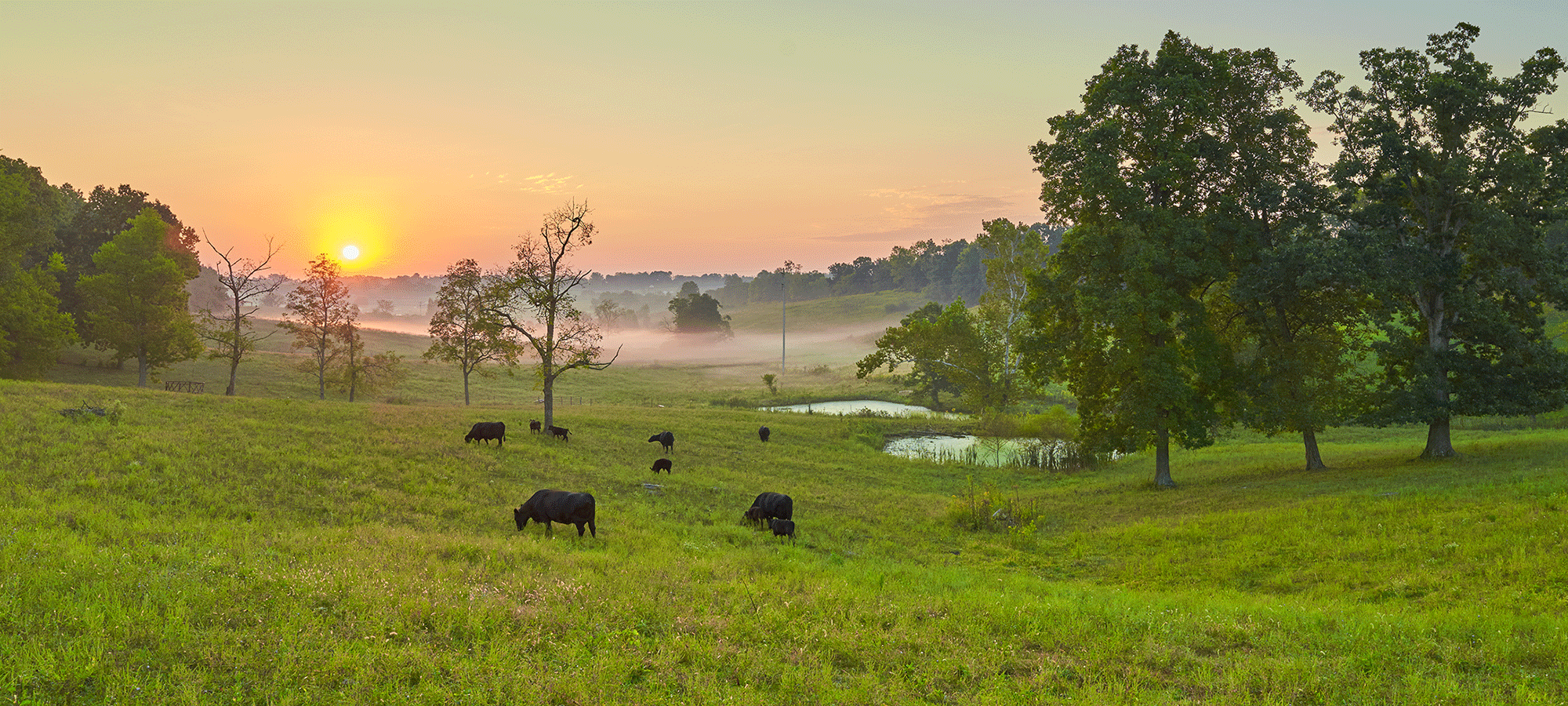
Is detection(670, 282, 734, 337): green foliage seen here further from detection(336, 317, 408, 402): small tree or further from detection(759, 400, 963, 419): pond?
detection(336, 317, 408, 402): small tree

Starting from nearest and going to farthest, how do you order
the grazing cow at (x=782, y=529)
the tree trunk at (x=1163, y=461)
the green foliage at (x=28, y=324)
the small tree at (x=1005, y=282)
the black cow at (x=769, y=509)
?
1. the grazing cow at (x=782, y=529)
2. the black cow at (x=769, y=509)
3. the tree trunk at (x=1163, y=461)
4. the green foliage at (x=28, y=324)
5. the small tree at (x=1005, y=282)

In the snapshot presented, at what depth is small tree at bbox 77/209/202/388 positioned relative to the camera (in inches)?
2035

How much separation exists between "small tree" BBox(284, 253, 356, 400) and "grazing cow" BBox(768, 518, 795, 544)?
4870cm

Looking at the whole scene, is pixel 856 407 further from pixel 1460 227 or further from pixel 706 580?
pixel 706 580

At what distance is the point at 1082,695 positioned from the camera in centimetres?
841

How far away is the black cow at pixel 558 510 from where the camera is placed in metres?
17.3

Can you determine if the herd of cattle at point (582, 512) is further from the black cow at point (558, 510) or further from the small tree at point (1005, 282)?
the small tree at point (1005, 282)

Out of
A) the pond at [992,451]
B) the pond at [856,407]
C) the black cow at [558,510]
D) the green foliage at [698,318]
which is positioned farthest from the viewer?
the green foliage at [698,318]

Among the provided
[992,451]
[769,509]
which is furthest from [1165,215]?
[992,451]

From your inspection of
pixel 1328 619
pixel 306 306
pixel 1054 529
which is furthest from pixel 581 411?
pixel 1328 619

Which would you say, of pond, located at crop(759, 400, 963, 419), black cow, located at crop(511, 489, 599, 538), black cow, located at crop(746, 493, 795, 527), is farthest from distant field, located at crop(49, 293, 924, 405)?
black cow, located at crop(511, 489, 599, 538)

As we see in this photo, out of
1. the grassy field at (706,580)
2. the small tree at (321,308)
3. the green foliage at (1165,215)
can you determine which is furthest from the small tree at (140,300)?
the green foliage at (1165,215)

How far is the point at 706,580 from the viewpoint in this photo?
13.3 m

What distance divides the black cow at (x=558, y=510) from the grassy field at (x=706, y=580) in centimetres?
48
